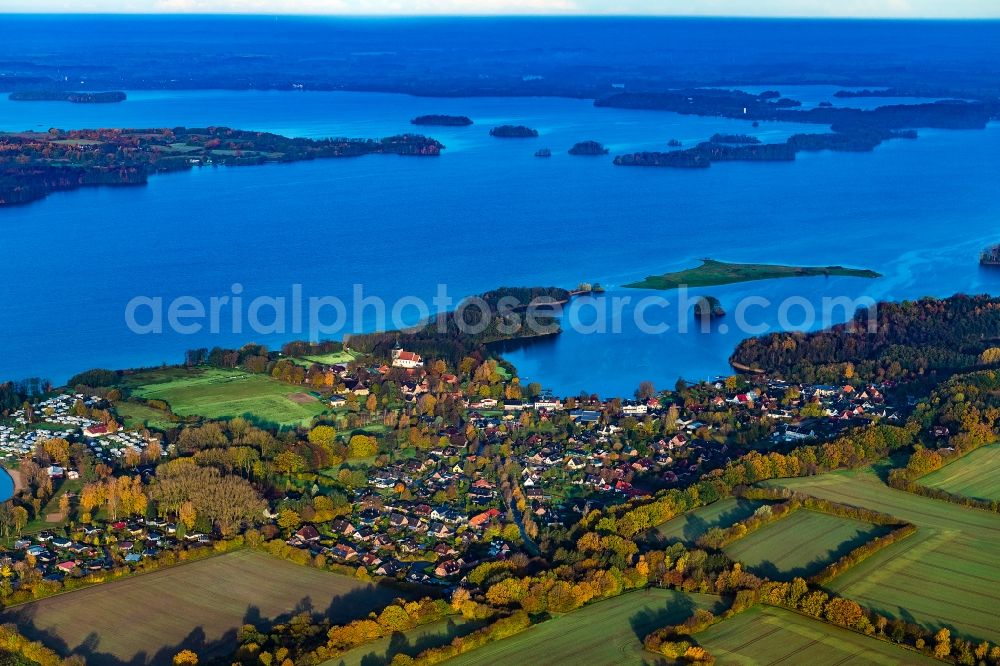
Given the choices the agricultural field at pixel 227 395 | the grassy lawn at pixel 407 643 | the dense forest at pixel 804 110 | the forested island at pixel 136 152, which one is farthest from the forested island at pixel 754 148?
the grassy lawn at pixel 407 643

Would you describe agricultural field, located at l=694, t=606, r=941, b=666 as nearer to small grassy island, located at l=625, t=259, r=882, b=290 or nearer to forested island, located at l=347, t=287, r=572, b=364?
forested island, located at l=347, t=287, r=572, b=364

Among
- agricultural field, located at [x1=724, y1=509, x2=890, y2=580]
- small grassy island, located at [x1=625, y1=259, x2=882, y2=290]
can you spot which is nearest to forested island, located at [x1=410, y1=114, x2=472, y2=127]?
small grassy island, located at [x1=625, y1=259, x2=882, y2=290]

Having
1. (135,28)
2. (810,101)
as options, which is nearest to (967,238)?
(810,101)

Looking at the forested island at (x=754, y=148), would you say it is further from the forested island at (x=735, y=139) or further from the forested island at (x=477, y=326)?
the forested island at (x=477, y=326)

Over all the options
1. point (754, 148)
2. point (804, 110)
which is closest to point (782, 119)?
point (804, 110)

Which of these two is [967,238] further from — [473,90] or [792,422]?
[473,90]
